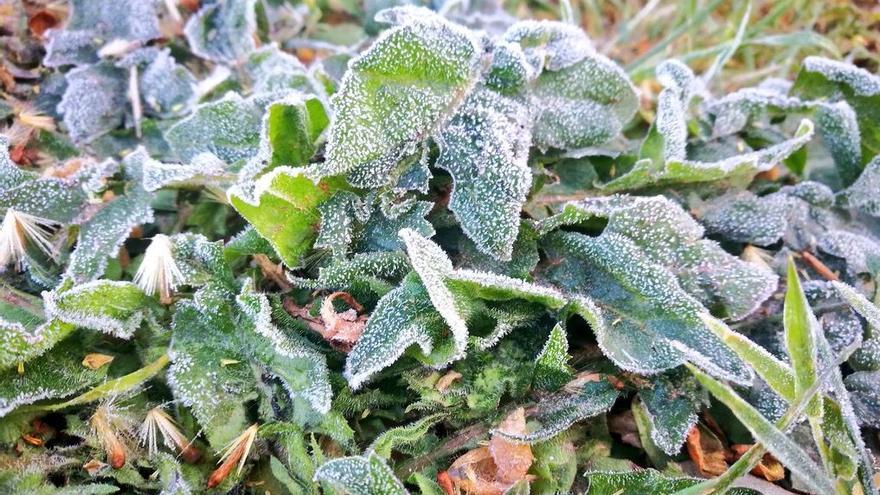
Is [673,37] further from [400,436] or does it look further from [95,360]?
[95,360]

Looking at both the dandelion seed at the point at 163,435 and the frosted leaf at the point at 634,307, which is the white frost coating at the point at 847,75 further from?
the dandelion seed at the point at 163,435

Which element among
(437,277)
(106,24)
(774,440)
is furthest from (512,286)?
(106,24)

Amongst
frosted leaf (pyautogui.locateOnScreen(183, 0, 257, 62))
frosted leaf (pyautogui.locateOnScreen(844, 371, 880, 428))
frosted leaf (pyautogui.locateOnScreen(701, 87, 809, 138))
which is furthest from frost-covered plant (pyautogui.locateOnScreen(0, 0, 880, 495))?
frosted leaf (pyautogui.locateOnScreen(183, 0, 257, 62))

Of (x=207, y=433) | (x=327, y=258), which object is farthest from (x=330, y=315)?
(x=207, y=433)

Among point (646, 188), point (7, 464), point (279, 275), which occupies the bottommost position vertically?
point (7, 464)

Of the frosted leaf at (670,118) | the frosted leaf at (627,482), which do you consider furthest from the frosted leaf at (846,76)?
the frosted leaf at (627,482)

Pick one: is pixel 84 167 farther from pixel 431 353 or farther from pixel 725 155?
pixel 725 155
